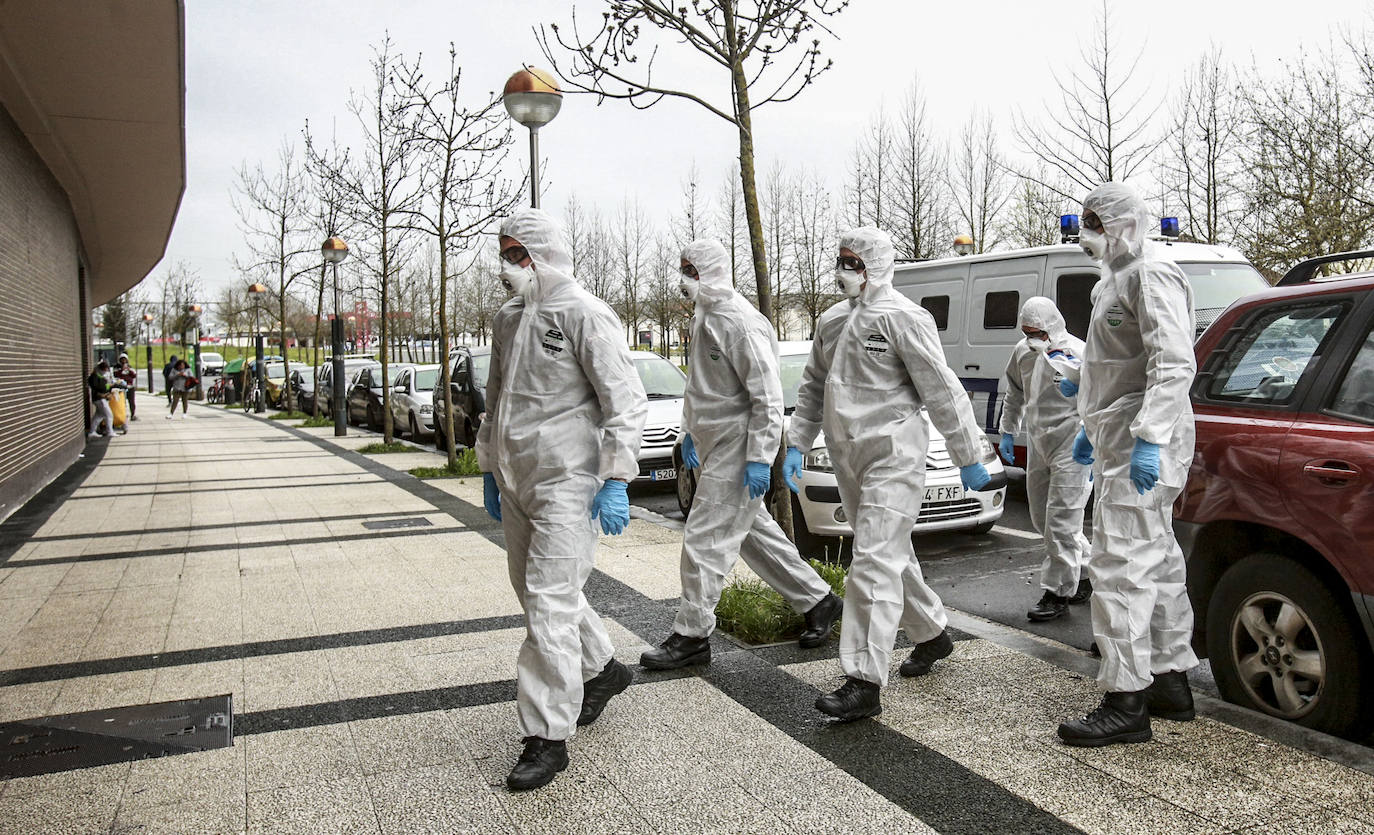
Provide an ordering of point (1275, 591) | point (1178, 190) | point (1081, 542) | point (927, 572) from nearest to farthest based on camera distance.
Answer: point (1275, 591) → point (1081, 542) → point (927, 572) → point (1178, 190)

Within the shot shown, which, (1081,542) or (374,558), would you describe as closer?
(1081,542)

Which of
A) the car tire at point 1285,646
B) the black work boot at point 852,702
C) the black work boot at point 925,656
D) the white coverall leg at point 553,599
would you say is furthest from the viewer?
the black work boot at point 925,656

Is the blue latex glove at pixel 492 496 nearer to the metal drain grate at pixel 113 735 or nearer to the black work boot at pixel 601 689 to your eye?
the black work boot at pixel 601 689

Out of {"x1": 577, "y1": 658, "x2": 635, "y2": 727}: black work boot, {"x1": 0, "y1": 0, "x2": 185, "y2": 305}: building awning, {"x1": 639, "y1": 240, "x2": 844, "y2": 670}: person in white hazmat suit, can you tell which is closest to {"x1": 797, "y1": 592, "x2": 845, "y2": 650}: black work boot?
{"x1": 639, "y1": 240, "x2": 844, "y2": 670}: person in white hazmat suit

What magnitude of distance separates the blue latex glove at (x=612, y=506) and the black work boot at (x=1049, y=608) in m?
3.03

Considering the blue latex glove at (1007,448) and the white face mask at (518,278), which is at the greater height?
the white face mask at (518,278)

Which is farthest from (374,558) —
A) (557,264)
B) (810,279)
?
(810,279)

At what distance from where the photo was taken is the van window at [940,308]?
11602mm

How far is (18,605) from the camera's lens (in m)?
6.14

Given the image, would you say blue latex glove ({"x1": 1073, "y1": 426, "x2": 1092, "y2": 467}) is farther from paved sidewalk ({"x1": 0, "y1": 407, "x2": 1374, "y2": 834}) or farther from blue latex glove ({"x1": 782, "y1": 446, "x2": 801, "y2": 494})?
blue latex glove ({"x1": 782, "y1": 446, "x2": 801, "y2": 494})

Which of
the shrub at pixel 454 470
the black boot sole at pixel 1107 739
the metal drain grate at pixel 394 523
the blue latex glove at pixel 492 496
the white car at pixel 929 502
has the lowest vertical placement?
the metal drain grate at pixel 394 523

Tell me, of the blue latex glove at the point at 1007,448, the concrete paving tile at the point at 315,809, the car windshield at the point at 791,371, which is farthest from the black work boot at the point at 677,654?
the car windshield at the point at 791,371

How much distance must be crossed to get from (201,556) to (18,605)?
1591 mm

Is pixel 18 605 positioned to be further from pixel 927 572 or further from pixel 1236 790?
pixel 1236 790
